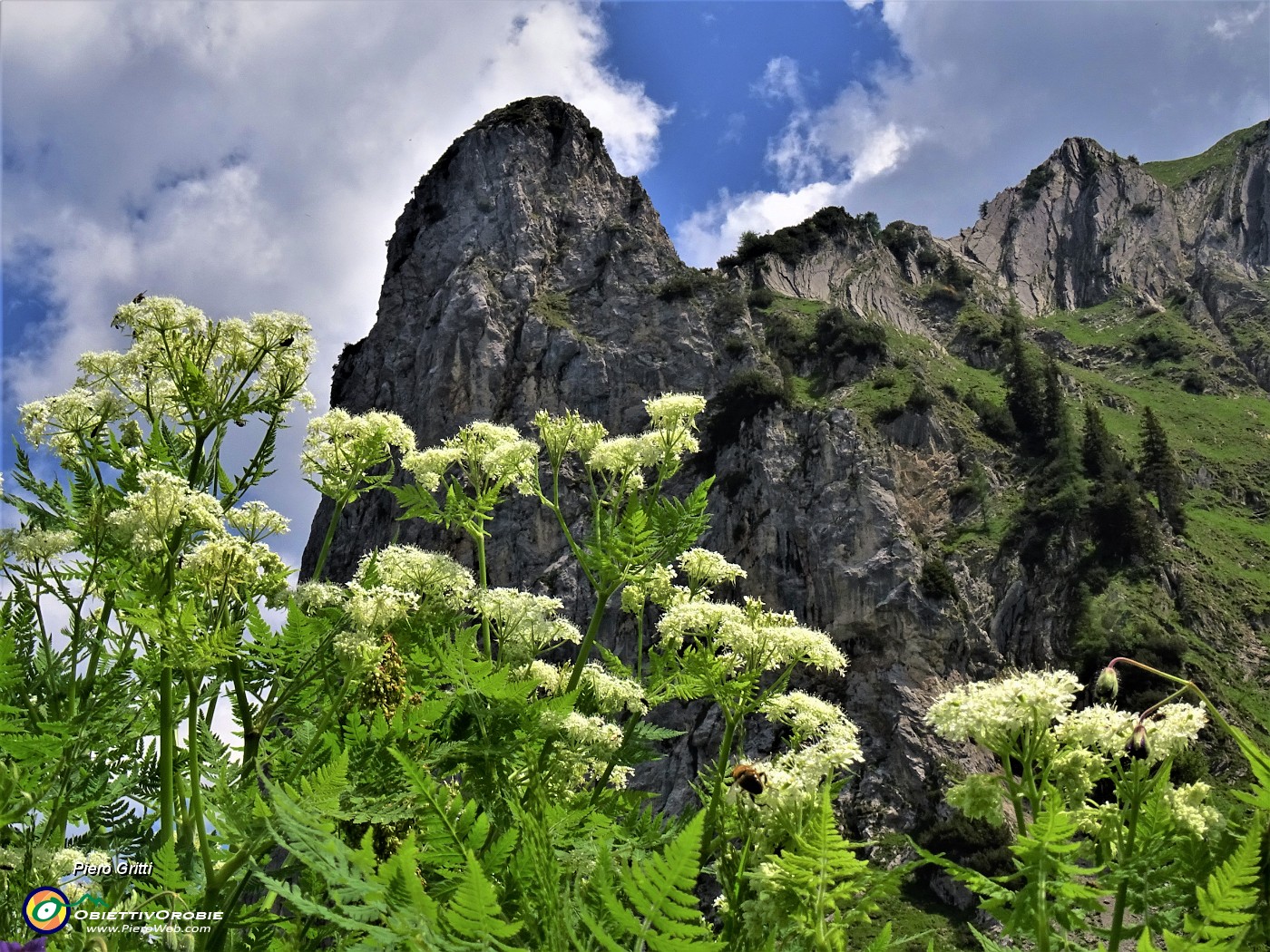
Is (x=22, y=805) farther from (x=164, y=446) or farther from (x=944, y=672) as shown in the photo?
(x=944, y=672)

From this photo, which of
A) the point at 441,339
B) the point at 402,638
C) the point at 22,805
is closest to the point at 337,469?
the point at 402,638

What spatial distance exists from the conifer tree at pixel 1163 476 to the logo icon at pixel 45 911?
7936 cm

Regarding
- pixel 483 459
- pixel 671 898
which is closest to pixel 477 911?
pixel 671 898

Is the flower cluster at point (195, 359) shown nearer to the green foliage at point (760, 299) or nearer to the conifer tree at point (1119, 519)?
the conifer tree at point (1119, 519)

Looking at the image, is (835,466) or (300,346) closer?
(300,346)

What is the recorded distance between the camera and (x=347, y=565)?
82.7 m

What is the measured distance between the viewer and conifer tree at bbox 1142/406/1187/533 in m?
68.8

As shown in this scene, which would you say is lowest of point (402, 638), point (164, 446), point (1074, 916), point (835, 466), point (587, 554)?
point (1074, 916)

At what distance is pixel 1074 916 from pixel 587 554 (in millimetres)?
3081

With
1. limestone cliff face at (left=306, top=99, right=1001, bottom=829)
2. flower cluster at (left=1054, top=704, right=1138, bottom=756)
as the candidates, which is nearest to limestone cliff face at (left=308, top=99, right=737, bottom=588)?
limestone cliff face at (left=306, top=99, right=1001, bottom=829)

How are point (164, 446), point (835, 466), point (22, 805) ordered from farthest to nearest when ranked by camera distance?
point (835, 466)
point (164, 446)
point (22, 805)

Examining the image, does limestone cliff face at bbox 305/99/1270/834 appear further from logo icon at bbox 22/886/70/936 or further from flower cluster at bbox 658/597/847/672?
logo icon at bbox 22/886/70/936

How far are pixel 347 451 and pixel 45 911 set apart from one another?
293cm

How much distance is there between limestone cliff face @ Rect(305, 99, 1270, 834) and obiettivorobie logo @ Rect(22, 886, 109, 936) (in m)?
45.4
